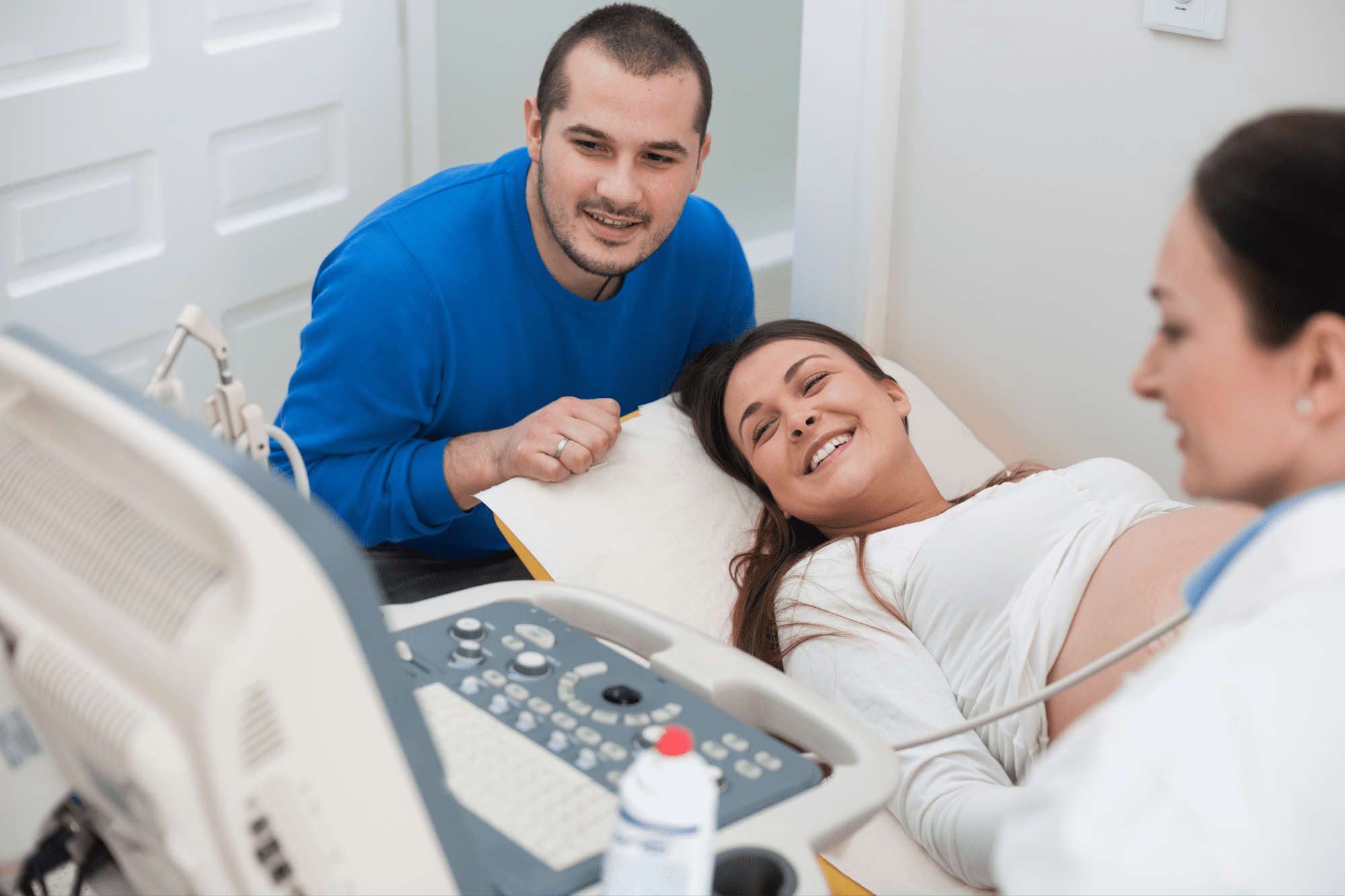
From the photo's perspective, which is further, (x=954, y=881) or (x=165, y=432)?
(x=954, y=881)

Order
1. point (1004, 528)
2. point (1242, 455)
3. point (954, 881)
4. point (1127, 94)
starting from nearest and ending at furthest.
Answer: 1. point (1242, 455)
2. point (954, 881)
3. point (1004, 528)
4. point (1127, 94)

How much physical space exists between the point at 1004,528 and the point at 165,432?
3.68ft

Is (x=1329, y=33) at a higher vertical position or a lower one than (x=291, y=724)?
higher

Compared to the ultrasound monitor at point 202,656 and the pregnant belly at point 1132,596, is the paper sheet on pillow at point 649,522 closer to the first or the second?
the pregnant belly at point 1132,596

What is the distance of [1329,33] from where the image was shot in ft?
5.24

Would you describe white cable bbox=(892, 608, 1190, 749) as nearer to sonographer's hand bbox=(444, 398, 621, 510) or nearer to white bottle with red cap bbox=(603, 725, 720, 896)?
white bottle with red cap bbox=(603, 725, 720, 896)

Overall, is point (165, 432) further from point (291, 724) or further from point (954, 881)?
point (954, 881)

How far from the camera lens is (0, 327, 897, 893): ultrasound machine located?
0.59m

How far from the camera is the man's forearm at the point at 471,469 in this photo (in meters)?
1.74

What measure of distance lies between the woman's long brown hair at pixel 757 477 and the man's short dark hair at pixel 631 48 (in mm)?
350

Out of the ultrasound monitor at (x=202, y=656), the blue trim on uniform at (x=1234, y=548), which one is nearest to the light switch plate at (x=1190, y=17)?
the blue trim on uniform at (x=1234, y=548)

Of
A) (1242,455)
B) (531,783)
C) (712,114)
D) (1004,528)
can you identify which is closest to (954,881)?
(1004,528)

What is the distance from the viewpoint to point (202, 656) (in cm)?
59

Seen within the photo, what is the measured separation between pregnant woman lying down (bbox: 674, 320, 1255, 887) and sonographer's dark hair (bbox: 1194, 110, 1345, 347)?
65 centimetres
